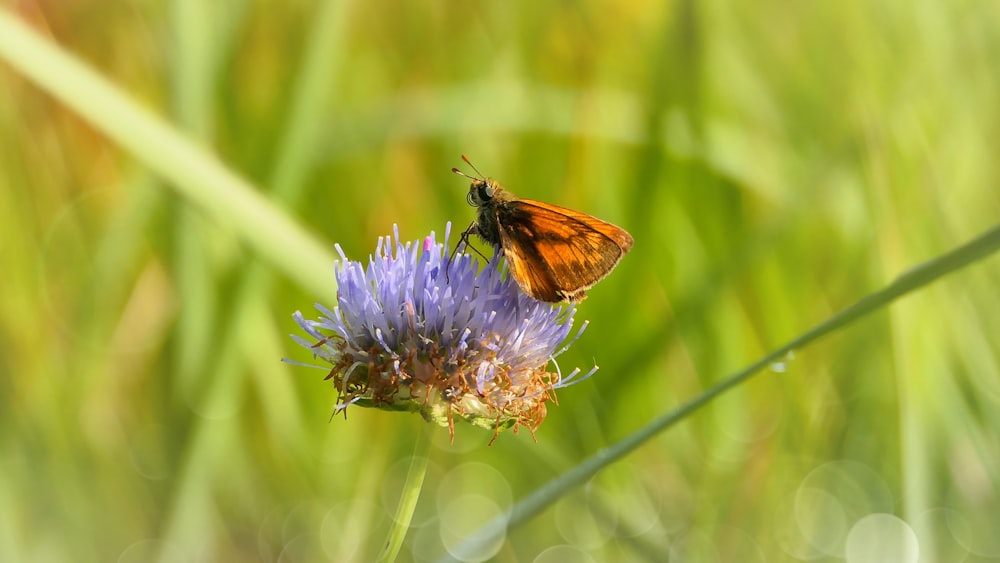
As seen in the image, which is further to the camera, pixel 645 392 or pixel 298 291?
pixel 298 291

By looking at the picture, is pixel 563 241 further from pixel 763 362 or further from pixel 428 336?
pixel 763 362

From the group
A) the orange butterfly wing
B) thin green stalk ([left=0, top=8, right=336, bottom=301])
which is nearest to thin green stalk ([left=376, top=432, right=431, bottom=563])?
the orange butterfly wing

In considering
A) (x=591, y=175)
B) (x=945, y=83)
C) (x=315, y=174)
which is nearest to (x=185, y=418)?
(x=315, y=174)

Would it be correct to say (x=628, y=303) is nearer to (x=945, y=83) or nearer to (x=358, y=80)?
(x=945, y=83)

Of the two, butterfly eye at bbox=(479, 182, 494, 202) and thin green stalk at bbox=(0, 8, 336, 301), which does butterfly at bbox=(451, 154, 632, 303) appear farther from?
thin green stalk at bbox=(0, 8, 336, 301)

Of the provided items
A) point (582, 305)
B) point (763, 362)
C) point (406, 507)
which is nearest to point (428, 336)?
point (406, 507)

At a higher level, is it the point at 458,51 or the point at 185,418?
the point at 458,51
